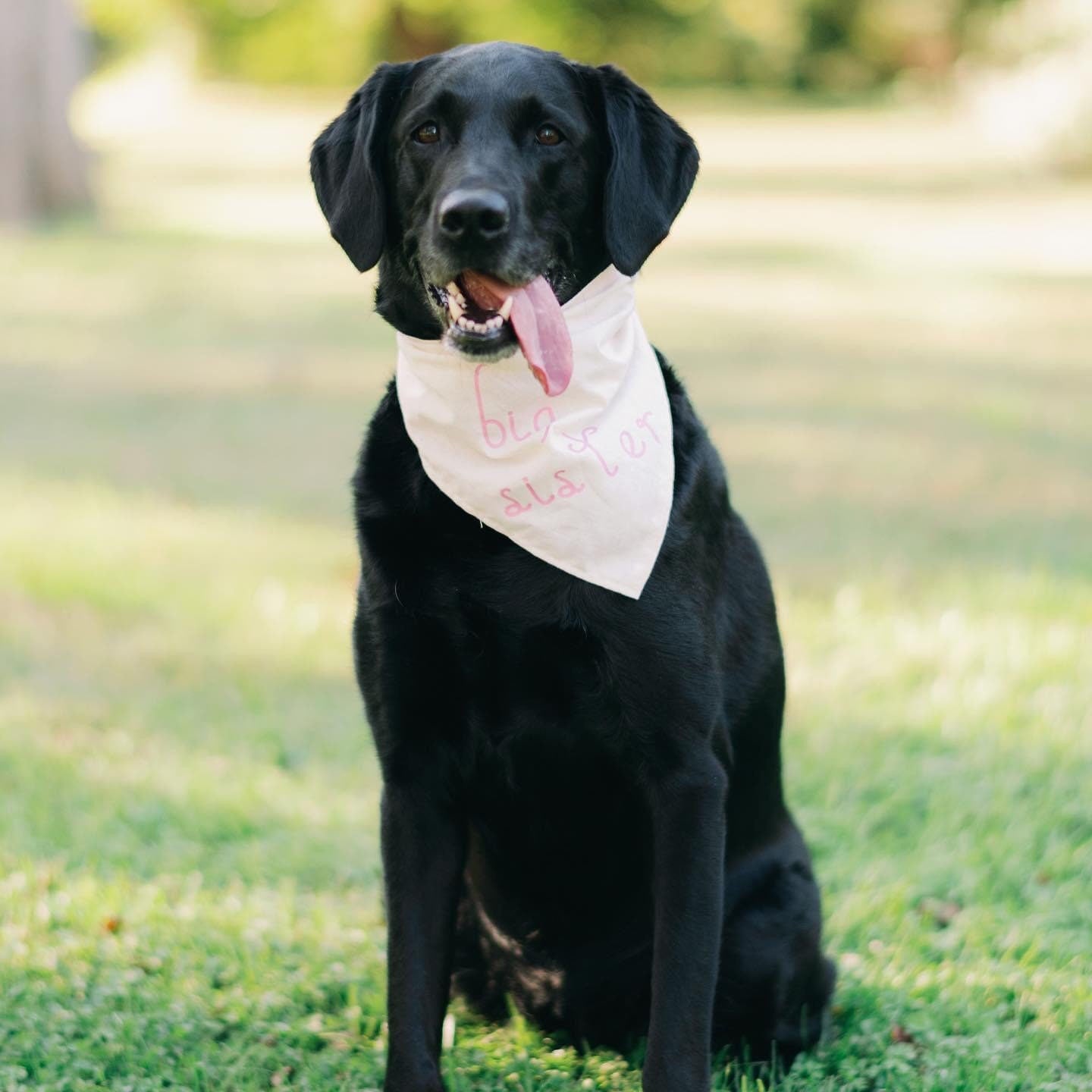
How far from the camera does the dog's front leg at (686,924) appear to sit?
2.77m

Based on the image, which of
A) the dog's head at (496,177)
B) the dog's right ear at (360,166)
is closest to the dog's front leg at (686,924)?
the dog's head at (496,177)

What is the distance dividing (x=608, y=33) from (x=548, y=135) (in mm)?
35090

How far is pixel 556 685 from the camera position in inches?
109

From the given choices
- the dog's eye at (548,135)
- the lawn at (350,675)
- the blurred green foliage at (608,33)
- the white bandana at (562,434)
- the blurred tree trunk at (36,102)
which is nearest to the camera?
the white bandana at (562,434)

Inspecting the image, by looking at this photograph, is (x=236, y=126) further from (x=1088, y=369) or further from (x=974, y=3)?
(x=1088, y=369)

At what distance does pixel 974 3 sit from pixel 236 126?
1679 cm

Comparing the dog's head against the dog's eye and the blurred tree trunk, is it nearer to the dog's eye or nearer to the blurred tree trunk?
the dog's eye

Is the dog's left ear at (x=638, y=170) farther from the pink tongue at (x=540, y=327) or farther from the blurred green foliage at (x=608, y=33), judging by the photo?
the blurred green foliage at (x=608, y=33)

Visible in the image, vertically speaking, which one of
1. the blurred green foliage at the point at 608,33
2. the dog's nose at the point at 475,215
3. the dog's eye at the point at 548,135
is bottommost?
the dog's nose at the point at 475,215

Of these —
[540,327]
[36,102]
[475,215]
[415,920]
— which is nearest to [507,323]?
[540,327]

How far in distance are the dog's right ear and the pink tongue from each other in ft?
0.87

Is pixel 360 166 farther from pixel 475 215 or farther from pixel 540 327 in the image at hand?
pixel 540 327

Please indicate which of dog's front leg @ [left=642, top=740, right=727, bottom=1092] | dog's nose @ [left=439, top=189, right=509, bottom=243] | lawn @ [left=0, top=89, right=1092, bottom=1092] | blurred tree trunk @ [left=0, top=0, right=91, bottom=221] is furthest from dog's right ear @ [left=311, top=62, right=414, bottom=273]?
blurred tree trunk @ [left=0, top=0, right=91, bottom=221]

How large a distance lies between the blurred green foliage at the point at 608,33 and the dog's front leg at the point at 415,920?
33569 millimetres
